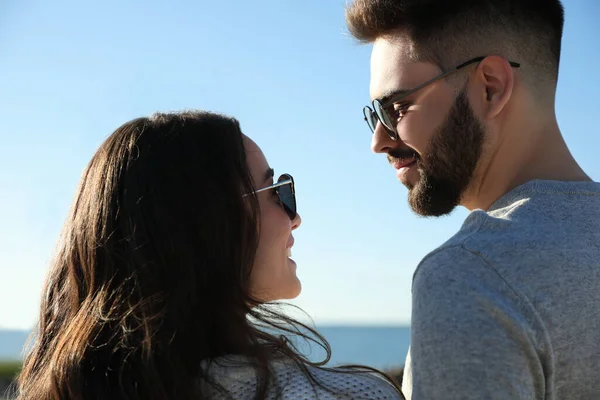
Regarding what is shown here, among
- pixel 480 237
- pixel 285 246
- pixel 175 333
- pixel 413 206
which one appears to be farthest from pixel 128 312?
pixel 413 206

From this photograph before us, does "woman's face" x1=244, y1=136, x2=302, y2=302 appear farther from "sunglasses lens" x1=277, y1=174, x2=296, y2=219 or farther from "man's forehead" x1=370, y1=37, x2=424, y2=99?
"man's forehead" x1=370, y1=37, x2=424, y2=99

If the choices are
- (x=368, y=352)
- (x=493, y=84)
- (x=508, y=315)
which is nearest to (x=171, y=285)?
(x=508, y=315)

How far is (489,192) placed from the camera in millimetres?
2801

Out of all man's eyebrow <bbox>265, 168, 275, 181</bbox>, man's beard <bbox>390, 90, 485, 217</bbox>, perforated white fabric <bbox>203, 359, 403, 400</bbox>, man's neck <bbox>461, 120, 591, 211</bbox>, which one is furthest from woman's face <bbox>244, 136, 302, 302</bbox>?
man's neck <bbox>461, 120, 591, 211</bbox>

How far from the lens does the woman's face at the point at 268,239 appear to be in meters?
2.83

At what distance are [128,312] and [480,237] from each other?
1148 mm

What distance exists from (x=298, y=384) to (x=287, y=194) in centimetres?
99

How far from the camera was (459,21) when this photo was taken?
3107 millimetres

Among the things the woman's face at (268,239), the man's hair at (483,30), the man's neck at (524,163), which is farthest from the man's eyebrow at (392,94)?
the woman's face at (268,239)

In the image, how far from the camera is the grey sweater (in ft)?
6.16

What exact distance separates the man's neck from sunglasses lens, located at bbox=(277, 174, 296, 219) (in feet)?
2.51

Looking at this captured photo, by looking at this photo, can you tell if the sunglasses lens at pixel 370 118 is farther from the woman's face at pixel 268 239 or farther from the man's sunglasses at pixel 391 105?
the woman's face at pixel 268 239

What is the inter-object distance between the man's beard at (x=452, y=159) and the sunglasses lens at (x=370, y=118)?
42cm

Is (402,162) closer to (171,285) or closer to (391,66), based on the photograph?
(391,66)
